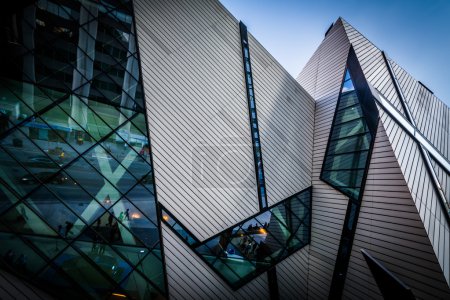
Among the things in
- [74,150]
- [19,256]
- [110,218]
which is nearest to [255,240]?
[110,218]

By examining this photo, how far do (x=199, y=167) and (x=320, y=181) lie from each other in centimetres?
646

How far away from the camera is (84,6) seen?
8.21m

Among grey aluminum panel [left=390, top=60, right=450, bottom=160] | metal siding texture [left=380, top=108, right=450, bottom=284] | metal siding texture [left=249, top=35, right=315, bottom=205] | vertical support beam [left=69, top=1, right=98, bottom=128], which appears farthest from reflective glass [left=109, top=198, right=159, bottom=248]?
grey aluminum panel [left=390, top=60, right=450, bottom=160]

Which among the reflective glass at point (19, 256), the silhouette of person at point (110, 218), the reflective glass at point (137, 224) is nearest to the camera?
the reflective glass at point (19, 256)

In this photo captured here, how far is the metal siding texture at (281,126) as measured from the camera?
9719 mm

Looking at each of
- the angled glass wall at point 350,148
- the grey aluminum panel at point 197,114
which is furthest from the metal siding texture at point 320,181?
the grey aluminum panel at point 197,114

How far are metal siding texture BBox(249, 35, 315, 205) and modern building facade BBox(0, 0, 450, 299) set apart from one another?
3.7 inches

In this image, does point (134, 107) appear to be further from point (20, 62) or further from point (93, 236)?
point (93, 236)

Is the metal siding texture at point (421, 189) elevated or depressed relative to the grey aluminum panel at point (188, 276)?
elevated

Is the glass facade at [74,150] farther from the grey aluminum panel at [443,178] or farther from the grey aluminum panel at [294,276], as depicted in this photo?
the grey aluminum panel at [443,178]

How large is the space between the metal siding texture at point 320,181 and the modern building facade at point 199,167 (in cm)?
10

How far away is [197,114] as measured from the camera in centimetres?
877

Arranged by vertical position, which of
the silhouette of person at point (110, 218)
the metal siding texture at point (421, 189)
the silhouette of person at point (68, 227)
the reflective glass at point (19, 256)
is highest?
the metal siding texture at point (421, 189)

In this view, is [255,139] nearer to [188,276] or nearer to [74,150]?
[188,276]
